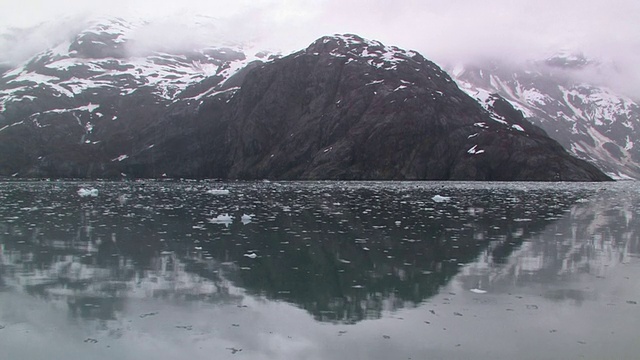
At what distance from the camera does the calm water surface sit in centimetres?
1366

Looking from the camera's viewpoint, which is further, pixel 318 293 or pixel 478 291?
pixel 478 291

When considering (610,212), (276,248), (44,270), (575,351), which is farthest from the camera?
(610,212)

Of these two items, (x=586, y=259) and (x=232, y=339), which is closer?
(x=232, y=339)

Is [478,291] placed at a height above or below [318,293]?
above

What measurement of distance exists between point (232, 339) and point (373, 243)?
1686cm

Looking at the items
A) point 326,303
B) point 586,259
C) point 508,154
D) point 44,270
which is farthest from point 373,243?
point 508,154

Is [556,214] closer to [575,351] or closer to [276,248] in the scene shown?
[276,248]

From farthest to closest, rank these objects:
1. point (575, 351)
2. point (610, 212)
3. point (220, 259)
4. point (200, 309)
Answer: point (610, 212) → point (220, 259) → point (200, 309) → point (575, 351)

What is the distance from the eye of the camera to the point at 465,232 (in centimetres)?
3459

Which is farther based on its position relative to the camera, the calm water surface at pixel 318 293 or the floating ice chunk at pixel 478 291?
the floating ice chunk at pixel 478 291

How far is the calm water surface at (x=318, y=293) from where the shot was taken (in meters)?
13.7

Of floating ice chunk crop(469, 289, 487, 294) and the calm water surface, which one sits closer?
the calm water surface

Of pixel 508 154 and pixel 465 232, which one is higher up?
pixel 508 154

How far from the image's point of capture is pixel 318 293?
62.1 ft
